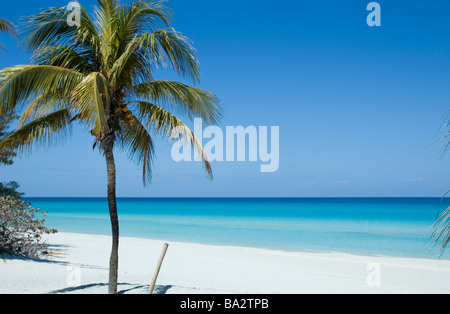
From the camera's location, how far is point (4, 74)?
674 centimetres

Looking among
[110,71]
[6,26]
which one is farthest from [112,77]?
[6,26]

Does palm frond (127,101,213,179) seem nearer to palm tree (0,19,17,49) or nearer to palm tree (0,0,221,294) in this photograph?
palm tree (0,0,221,294)

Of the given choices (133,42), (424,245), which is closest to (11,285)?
(133,42)

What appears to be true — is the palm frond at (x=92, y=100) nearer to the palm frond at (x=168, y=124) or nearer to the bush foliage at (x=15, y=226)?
the palm frond at (x=168, y=124)

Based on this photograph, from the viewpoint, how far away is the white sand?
9.21m

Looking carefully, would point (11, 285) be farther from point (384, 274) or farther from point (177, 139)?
point (384, 274)

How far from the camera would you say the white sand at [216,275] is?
363 inches

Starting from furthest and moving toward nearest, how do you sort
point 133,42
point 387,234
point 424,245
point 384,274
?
point 387,234
point 424,245
point 384,274
point 133,42

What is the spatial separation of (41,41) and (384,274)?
12.9 m

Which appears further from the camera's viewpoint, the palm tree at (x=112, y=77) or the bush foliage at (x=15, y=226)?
the bush foliage at (x=15, y=226)

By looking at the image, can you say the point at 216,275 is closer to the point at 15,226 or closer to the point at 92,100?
the point at 15,226

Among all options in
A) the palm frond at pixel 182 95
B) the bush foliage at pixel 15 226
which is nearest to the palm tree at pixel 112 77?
the palm frond at pixel 182 95

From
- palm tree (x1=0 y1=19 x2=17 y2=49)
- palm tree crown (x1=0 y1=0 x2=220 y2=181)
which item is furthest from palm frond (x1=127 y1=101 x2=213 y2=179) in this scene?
palm tree (x1=0 y1=19 x2=17 y2=49)

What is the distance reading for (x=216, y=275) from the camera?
1298 centimetres
